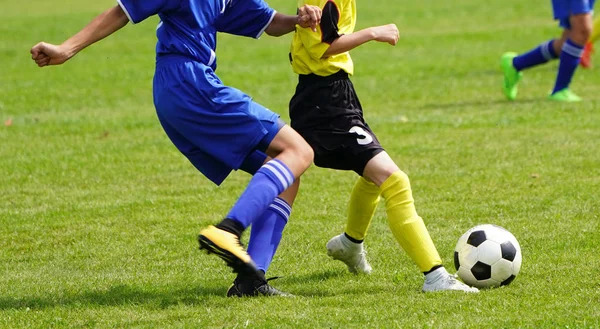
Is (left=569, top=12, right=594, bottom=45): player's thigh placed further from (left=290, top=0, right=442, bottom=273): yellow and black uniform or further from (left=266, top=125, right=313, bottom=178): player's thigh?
(left=266, top=125, right=313, bottom=178): player's thigh

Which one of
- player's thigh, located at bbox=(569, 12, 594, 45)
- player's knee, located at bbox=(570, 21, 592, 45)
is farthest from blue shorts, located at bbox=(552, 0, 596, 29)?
player's knee, located at bbox=(570, 21, 592, 45)

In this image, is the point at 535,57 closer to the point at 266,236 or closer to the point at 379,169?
the point at 379,169

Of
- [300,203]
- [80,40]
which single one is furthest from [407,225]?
[300,203]

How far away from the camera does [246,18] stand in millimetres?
5398

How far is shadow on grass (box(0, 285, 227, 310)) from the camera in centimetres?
512

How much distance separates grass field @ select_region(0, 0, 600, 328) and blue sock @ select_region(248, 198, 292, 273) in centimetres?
26

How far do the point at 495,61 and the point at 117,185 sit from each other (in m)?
8.62

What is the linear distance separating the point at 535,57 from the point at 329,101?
7.51 m

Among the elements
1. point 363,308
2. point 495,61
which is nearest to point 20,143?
point 363,308

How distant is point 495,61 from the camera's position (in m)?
15.6

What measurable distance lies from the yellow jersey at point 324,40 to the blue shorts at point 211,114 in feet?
1.65

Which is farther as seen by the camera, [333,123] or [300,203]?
[300,203]

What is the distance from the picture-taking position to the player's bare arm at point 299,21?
16.7 feet

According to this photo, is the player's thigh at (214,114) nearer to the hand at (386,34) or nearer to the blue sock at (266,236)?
the blue sock at (266,236)
